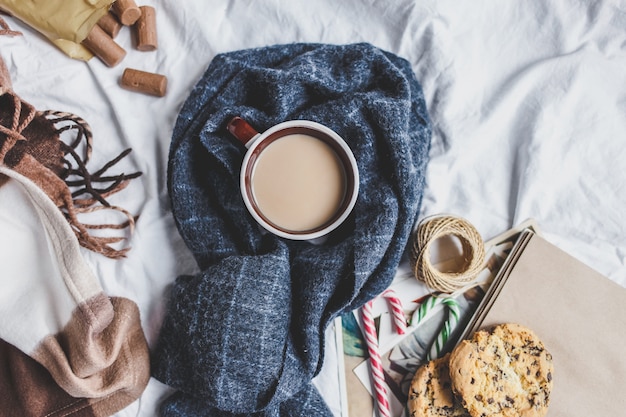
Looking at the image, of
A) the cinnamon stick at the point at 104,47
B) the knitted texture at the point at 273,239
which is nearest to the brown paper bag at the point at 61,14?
the cinnamon stick at the point at 104,47

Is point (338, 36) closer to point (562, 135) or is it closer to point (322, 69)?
point (322, 69)

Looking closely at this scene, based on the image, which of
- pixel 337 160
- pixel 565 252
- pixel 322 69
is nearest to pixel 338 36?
pixel 322 69

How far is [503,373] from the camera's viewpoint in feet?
2.81

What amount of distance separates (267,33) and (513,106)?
1.43 feet

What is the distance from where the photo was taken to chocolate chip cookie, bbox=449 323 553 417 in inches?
32.9

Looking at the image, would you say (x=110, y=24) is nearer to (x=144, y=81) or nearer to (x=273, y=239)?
(x=144, y=81)

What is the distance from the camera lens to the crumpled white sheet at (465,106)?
3.06 feet

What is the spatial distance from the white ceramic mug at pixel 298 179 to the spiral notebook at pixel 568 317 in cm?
31

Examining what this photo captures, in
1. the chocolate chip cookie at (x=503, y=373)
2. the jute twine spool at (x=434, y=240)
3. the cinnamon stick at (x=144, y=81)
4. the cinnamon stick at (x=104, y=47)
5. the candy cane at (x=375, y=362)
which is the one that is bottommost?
the candy cane at (x=375, y=362)

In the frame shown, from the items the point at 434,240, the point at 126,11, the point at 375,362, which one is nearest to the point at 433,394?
the point at 375,362

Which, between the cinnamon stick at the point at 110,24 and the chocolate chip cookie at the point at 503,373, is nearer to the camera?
the chocolate chip cookie at the point at 503,373

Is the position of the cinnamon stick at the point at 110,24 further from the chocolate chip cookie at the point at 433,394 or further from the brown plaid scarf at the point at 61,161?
the chocolate chip cookie at the point at 433,394

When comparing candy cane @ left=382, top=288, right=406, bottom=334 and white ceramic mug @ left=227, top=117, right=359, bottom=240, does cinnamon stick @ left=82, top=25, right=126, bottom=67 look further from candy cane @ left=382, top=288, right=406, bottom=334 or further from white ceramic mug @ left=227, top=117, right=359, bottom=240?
candy cane @ left=382, top=288, right=406, bottom=334

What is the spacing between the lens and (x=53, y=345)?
33.1 inches
